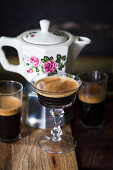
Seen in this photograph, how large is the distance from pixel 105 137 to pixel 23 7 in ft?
1.86

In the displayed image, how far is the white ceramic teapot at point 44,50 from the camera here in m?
0.91

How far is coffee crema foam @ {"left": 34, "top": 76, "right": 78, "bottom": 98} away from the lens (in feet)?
2.72

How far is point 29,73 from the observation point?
3.13 feet

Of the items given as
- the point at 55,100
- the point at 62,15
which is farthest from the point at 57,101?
the point at 62,15

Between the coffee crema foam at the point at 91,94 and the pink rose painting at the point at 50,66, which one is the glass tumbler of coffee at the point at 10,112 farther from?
the coffee crema foam at the point at 91,94

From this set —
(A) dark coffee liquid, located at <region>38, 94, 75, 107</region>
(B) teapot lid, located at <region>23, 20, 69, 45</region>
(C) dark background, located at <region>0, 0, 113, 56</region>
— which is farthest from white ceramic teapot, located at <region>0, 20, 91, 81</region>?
(C) dark background, located at <region>0, 0, 113, 56</region>

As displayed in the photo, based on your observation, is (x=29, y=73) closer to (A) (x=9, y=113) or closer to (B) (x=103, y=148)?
(A) (x=9, y=113)

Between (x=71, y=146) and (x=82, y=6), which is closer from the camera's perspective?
(x=71, y=146)

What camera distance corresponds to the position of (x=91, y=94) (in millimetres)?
1010

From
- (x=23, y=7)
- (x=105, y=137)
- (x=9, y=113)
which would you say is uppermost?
(x=23, y=7)

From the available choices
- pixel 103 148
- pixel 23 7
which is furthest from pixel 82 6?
pixel 103 148

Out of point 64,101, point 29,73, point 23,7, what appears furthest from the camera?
point 23,7

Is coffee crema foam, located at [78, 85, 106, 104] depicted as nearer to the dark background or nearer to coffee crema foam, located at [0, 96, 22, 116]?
coffee crema foam, located at [0, 96, 22, 116]

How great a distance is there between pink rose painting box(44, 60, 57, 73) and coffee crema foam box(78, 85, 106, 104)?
0.13m
